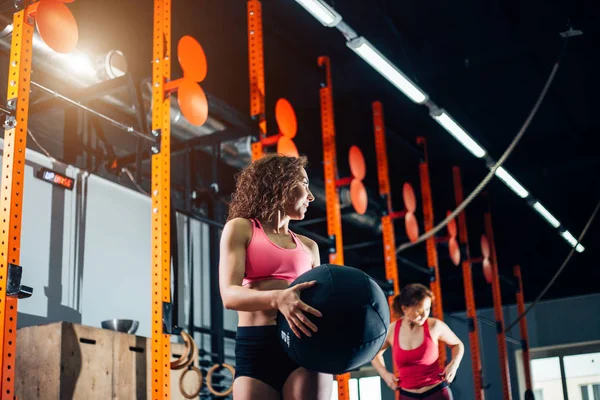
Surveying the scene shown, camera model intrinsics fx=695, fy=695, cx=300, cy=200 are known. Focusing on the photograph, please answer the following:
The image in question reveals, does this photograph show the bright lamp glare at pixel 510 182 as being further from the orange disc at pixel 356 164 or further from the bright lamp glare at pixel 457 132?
the orange disc at pixel 356 164

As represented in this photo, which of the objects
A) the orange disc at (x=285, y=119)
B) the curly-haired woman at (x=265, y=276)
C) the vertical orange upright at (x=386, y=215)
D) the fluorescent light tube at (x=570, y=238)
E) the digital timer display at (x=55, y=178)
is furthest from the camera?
the fluorescent light tube at (x=570, y=238)

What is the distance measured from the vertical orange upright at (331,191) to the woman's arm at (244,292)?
394 centimetres

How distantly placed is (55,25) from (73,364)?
2.11 m

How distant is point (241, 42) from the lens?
8.15 meters

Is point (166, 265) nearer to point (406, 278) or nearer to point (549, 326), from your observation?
point (406, 278)

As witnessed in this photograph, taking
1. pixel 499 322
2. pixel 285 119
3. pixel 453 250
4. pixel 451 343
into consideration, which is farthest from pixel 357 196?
pixel 499 322

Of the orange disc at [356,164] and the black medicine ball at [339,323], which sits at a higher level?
the orange disc at [356,164]

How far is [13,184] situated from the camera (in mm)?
3494

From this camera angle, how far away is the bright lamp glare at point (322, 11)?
18.1 ft

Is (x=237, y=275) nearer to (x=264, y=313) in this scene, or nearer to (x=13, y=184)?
(x=264, y=313)

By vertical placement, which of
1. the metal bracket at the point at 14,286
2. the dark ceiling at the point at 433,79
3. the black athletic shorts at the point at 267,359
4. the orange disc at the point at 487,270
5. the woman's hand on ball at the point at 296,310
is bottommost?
the black athletic shorts at the point at 267,359

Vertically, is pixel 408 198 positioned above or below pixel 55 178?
above

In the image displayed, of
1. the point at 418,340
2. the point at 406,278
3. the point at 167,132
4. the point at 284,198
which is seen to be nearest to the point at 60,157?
the point at 167,132

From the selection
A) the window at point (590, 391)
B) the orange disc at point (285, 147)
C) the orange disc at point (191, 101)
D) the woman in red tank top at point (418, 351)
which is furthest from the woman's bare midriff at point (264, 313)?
the window at point (590, 391)
